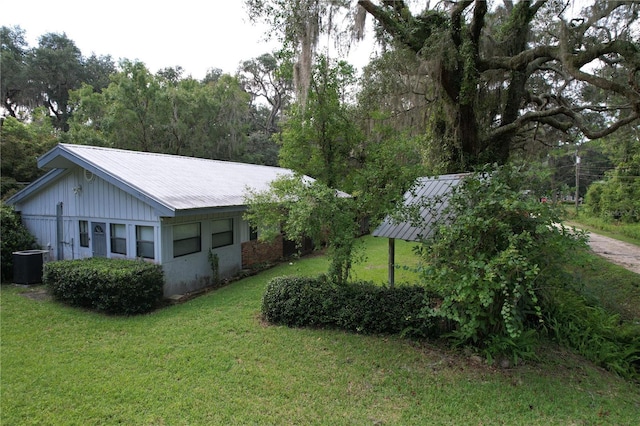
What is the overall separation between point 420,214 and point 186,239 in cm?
Result: 581

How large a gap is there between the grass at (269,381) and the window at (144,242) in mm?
2099

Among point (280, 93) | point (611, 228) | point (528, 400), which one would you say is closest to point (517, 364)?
point (528, 400)

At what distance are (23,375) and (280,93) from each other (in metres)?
33.0

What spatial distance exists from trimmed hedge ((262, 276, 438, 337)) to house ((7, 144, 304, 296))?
119 inches

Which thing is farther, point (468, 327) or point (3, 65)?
point (3, 65)

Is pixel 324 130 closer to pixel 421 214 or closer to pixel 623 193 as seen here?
pixel 421 214

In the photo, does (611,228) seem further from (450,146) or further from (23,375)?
(23,375)

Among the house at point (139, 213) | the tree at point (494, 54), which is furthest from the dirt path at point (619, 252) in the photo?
the house at point (139, 213)

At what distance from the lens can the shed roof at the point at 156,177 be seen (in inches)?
302

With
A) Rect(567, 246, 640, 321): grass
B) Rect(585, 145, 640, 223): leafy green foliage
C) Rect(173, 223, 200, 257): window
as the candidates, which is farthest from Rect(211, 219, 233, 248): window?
Rect(585, 145, 640, 223): leafy green foliage

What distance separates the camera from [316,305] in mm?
6062

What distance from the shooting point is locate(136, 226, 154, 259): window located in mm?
7984

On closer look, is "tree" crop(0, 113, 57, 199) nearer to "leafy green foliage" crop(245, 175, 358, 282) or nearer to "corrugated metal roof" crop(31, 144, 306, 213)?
"corrugated metal roof" crop(31, 144, 306, 213)

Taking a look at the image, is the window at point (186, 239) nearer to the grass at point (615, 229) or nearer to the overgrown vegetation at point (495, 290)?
the overgrown vegetation at point (495, 290)
